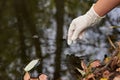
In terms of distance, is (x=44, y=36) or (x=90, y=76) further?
(x=44, y=36)

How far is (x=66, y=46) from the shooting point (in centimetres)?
227

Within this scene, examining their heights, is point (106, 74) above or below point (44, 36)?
below

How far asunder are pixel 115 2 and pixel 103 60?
55cm

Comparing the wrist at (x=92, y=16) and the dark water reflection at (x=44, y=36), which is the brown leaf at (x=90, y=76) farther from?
the wrist at (x=92, y=16)

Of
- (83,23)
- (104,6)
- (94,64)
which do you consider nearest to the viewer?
(104,6)

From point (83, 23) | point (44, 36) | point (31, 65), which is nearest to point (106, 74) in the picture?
point (83, 23)

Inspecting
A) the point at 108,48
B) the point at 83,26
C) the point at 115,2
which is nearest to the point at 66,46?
the point at 108,48

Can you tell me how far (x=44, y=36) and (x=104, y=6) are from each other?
2.55ft

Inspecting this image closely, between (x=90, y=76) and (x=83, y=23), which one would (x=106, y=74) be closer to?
(x=90, y=76)

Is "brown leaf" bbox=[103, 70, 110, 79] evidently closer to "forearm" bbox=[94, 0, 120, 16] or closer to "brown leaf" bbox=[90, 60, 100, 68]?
"brown leaf" bbox=[90, 60, 100, 68]

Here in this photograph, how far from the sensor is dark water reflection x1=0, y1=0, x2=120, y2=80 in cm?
214

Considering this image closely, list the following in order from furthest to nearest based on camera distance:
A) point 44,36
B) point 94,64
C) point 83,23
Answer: point 44,36
point 94,64
point 83,23

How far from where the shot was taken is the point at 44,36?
239cm

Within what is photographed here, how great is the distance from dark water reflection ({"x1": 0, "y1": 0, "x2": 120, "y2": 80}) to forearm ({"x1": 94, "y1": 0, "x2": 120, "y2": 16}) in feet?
1.57
